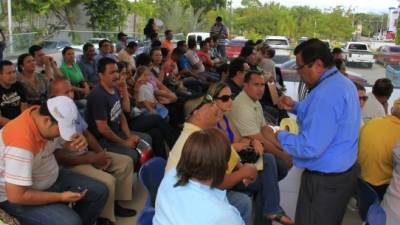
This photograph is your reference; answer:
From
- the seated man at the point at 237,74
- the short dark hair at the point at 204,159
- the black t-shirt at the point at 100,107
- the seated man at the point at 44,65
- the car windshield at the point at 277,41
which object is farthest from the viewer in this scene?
the car windshield at the point at 277,41

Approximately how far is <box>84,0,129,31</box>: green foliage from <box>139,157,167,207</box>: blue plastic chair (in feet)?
72.8

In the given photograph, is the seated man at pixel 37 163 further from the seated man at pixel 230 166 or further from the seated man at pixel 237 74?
the seated man at pixel 237 74

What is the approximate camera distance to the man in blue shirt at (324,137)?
2146 millimetres

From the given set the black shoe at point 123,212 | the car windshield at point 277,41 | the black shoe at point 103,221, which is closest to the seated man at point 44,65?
the black shoe at point 123,212

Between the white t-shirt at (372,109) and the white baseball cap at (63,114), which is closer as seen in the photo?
the white baseball cap at (63,114)

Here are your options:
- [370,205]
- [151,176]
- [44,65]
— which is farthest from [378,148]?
[44,65]

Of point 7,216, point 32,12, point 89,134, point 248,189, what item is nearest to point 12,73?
point 89,134

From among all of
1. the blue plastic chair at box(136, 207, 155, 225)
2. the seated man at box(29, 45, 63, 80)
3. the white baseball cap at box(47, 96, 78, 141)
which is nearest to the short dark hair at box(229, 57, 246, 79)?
the seated man at box(29, 45, 63, 80)

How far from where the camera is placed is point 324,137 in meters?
2.14

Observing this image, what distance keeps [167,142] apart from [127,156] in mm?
932

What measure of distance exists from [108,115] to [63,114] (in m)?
1.41

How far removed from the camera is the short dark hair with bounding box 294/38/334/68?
216 centimetres

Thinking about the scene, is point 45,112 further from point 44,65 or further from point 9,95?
A: point 44,65

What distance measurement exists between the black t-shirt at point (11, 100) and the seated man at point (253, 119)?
6.17 feet
